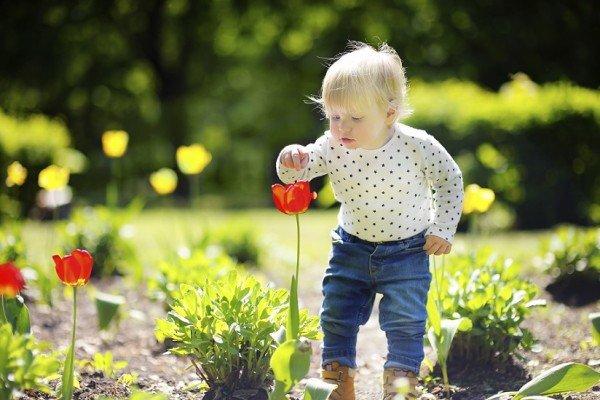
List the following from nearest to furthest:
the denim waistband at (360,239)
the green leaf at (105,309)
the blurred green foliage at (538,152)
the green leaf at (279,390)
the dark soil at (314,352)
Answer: the green leaf at (279,390) → the denim waistband at (360,239) → the dark soil at (314,352) → the green leaf at (105,309) → the blurred green foliage at (538,152)

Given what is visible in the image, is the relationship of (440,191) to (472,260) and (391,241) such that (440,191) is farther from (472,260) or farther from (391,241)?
(472,260)

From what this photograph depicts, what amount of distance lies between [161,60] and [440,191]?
51.0 ft

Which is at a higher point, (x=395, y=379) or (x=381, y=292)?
(x=381, y=292)

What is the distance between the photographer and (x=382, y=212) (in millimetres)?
3096

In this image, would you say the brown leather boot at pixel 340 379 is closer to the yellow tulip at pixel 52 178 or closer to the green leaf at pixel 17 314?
the green leaf at pixel 17 314

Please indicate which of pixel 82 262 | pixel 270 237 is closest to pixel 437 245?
pixel 82 262

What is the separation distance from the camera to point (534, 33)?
54.7ft

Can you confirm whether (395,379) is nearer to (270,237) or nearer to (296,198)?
(296,198)

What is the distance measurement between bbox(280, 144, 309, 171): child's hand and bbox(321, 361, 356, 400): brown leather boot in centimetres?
77

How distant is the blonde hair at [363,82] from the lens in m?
2.90

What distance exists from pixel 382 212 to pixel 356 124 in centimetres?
37

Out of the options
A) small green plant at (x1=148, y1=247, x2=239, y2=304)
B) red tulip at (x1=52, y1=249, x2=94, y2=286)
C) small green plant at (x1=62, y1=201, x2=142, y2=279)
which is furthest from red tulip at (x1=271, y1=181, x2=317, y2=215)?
small green plant at (x1=62, y1=201, x2=142, y2=279)

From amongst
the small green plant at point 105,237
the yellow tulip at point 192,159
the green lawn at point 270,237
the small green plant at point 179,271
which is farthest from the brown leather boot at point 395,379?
the small green plant at point 105,237

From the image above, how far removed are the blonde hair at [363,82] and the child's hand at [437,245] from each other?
0.51 meters
